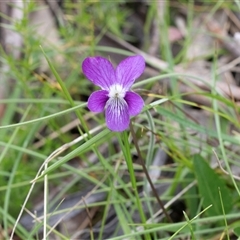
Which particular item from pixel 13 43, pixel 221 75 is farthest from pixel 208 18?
pixel 13 43

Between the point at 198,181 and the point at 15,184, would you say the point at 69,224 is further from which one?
the point at 198,181

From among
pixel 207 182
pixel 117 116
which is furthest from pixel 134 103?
pixel 207 182

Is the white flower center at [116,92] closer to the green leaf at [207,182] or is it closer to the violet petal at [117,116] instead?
the violet petal at [117,116]

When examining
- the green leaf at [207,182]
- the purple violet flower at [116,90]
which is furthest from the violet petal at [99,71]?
the green leaf at [207,182]

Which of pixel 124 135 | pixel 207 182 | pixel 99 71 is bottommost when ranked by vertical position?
pixel 207 182

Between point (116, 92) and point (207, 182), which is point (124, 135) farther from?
point (207, 182)

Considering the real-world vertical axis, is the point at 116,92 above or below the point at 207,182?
above

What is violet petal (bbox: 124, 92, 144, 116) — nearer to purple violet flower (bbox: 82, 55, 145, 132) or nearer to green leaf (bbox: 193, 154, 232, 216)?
purple violet flower (bbox: 82, 55, 145, 132)

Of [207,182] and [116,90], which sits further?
[207,182]
